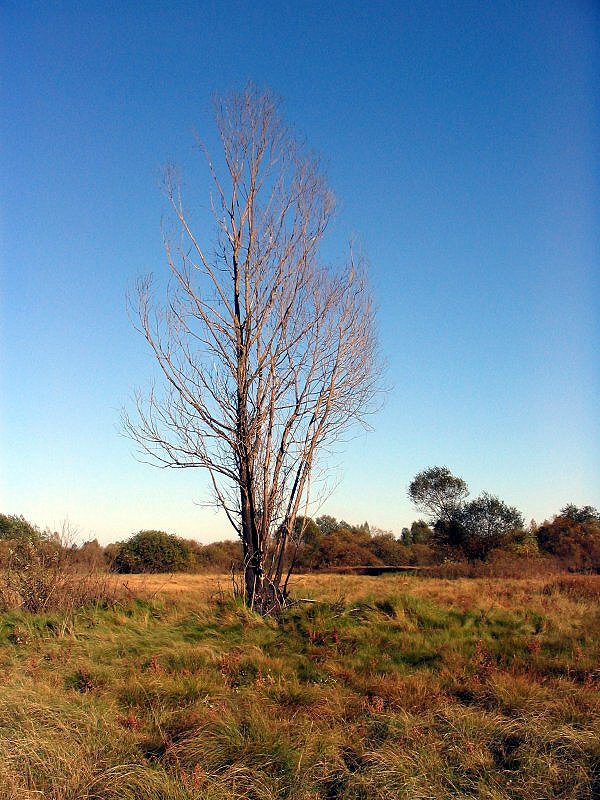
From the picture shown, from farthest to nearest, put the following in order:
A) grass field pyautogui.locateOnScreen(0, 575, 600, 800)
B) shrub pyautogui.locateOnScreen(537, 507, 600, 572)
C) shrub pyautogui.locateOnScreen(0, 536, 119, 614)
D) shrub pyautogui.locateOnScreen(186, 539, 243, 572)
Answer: shrub pyautogui.locateOnScreen(186, 539, 243, 572)
shrub pyautogui.locateOnScreen(537, 507, 600, 572)
shrub pyautogui.locateOnScreen(0, 536, 119, 614)
grass field pyautogui.locateOnScreen(0, 575, 600, 800)

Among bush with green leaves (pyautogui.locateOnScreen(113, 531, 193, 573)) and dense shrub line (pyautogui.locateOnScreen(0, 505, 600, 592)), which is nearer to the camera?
dense shrub line (pyautogui.locateOnScreen(0, 505, 600, 592))

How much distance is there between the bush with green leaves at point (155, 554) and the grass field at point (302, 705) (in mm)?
19984

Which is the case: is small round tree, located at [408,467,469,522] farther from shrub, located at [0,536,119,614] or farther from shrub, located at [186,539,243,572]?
shrub, located at [0,536,119,614]

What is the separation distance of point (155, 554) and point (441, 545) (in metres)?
18.1

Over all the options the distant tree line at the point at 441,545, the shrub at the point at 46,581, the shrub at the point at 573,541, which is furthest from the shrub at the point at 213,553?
the shrub at the point at 46,581

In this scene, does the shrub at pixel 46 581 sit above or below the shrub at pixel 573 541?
below

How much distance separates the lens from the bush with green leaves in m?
28.1

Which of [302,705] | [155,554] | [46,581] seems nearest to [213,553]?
[155,554]

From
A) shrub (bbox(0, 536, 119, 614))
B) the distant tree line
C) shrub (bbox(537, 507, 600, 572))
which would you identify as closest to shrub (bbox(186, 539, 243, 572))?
the distant tree line

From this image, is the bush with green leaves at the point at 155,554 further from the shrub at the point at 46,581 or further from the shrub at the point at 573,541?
the shrub at the point at 46,581

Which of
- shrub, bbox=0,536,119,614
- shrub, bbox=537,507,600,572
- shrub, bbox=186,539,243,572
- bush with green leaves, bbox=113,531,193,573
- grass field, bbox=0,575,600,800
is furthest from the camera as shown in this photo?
shrub, bbox=186,539,243,572

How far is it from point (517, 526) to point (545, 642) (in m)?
32.8

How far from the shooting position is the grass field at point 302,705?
4.07 meters

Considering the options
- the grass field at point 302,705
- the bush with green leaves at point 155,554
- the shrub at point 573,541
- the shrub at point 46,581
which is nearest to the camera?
the grass field at point 302,705
